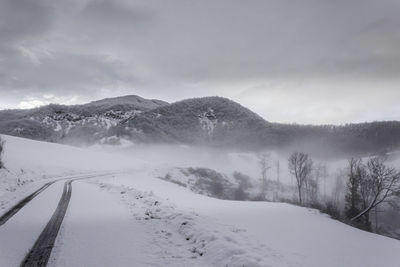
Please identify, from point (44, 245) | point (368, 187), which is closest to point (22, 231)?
point (44, 245)

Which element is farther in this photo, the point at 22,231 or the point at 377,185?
the point at 377,185

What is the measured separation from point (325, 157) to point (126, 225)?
205604 millimetres

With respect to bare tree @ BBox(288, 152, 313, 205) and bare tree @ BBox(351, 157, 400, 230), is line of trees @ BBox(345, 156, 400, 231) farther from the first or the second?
bare tree @ BBox(288, 152, 313, 205)

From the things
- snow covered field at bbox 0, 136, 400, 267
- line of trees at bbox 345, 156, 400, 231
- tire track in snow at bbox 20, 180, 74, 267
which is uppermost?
tire track in snow at bbox 20, 180, 74, 267

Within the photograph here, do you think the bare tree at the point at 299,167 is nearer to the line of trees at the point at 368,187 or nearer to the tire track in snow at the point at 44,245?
the line of trees at the point at 368,187

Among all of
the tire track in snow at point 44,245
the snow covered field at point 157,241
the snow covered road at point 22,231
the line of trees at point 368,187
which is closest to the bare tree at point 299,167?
the line of trees at point 368,187

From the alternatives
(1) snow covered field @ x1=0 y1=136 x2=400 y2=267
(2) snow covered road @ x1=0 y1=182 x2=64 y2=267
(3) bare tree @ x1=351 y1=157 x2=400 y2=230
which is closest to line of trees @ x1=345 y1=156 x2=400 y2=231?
(3) bare tree @ x1=351 y1=157 x2=400 y2=230

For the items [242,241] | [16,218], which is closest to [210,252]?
[242,241]

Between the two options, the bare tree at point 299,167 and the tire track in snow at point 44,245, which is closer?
the tire track in snow at point 44,245

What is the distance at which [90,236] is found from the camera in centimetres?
939

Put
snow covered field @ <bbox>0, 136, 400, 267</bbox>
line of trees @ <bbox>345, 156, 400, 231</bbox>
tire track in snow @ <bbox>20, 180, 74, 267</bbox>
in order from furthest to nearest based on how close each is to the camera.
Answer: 1. line of trees @ <bbox>345, 156, 400, 231</bbox>
2. snow covered field @ <bbox>0, 136, 400, 267</bbox>
3. tire track in snow @ <bbox>20, 180, 74, 267</bbox>

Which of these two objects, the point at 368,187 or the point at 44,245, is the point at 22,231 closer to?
the point at 44,245

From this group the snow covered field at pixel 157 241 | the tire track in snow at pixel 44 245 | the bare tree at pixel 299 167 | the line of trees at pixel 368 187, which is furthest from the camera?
the bare tree at pixel 299 167

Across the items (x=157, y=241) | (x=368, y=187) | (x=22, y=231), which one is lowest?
(x=368, y=187)
